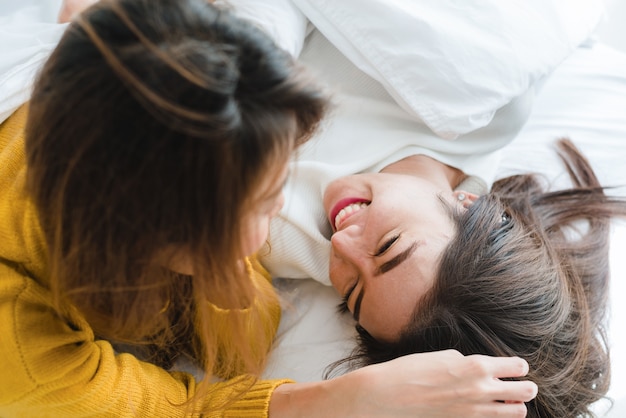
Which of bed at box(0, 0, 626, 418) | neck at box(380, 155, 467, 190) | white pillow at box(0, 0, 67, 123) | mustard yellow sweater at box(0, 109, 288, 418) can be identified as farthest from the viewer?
neck at box(380, 155, 467, 190)

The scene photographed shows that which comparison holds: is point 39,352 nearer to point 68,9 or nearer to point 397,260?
point 397,260

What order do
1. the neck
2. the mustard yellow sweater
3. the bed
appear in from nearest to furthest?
the mustard yellow sweater
the bed
the neck

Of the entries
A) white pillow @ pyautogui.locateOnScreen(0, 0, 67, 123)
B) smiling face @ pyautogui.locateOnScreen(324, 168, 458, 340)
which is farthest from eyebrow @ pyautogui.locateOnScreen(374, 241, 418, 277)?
white pillow @ pyautogui.locateOnScreen(0, 0, 67, 123)

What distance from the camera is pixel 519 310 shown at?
0.89m

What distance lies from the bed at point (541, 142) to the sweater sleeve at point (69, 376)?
158 mm

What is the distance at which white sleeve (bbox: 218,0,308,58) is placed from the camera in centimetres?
112

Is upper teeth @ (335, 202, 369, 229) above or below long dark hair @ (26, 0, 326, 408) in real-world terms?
below

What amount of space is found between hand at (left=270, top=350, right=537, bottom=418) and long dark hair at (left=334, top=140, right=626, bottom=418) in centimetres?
6

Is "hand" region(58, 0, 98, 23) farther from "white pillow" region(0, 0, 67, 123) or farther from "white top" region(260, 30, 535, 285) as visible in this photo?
"white top" region(260, 30, 535, 285)

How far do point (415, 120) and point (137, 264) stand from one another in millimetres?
665

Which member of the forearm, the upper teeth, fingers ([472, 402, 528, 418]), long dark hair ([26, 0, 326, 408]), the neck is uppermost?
long dark hair ([26, 0, 326, 408])

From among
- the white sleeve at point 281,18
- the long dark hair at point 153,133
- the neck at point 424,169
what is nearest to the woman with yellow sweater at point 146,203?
the long dark hair at point 153,133

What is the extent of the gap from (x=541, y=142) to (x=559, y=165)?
68 millimetres

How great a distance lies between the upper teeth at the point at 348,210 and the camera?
101 centimetres
